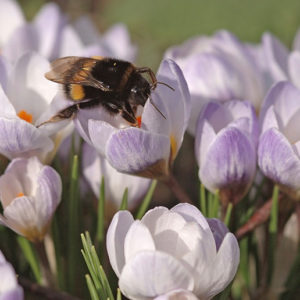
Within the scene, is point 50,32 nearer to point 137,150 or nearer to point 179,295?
point 137,150

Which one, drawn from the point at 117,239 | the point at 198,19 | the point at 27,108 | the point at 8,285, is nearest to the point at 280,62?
the point at 27,108

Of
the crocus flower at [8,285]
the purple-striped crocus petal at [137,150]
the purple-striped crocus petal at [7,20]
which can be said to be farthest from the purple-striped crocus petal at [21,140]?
the purple-striped crocus petal at [7,20]

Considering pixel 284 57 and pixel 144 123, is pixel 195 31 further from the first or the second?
pixel 144 123

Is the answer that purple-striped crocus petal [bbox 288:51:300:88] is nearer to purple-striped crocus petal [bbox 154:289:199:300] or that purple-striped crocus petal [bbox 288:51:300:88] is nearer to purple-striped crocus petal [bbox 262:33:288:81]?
purple-striped crocus petal [bbox 262:33:288:81]

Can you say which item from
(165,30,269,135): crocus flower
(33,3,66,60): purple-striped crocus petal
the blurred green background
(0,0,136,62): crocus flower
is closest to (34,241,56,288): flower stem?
(165,30,269,135): crocus flower

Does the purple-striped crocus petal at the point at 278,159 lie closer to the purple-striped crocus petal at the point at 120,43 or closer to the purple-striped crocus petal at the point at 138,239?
the purple-striped crocus petal at the point at 138,239
